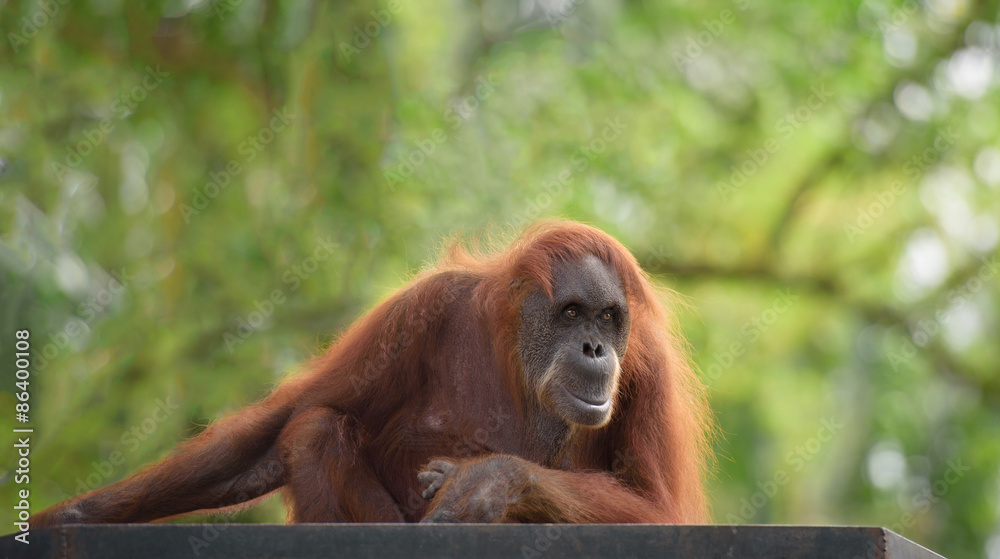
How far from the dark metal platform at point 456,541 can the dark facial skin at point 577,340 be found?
2.97 ft

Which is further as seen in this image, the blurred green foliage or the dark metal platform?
the blurred green foliage

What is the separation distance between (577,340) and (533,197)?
3.70 meters

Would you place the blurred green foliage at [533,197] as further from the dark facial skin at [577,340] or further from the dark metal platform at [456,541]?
the dark metal platform at [456,541]

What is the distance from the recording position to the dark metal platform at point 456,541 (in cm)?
196

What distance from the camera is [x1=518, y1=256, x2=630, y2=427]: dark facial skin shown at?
2926 mm

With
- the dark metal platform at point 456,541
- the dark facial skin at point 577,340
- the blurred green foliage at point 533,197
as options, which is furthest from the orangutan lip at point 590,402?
the blurred green foliage at point 533,197

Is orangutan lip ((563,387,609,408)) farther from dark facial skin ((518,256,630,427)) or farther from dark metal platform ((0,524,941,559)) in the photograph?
dark metal platform ((0,524,941,559))

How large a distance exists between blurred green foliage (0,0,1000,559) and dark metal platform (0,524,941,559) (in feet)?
11.0

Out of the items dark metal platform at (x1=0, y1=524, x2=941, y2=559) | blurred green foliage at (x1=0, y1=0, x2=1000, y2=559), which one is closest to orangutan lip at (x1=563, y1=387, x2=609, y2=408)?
dark metal platform at (x1=0, y1=524, x2=941, y2=559)

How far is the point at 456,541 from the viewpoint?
200 cm

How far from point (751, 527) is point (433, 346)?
1416 mm

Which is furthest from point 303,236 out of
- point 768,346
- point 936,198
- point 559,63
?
point 936,198

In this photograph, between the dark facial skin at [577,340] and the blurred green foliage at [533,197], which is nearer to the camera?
the dark facial skin at [577,340]

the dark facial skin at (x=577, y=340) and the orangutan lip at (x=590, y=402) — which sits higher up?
the dark facial skin at (x=577, y=340)
